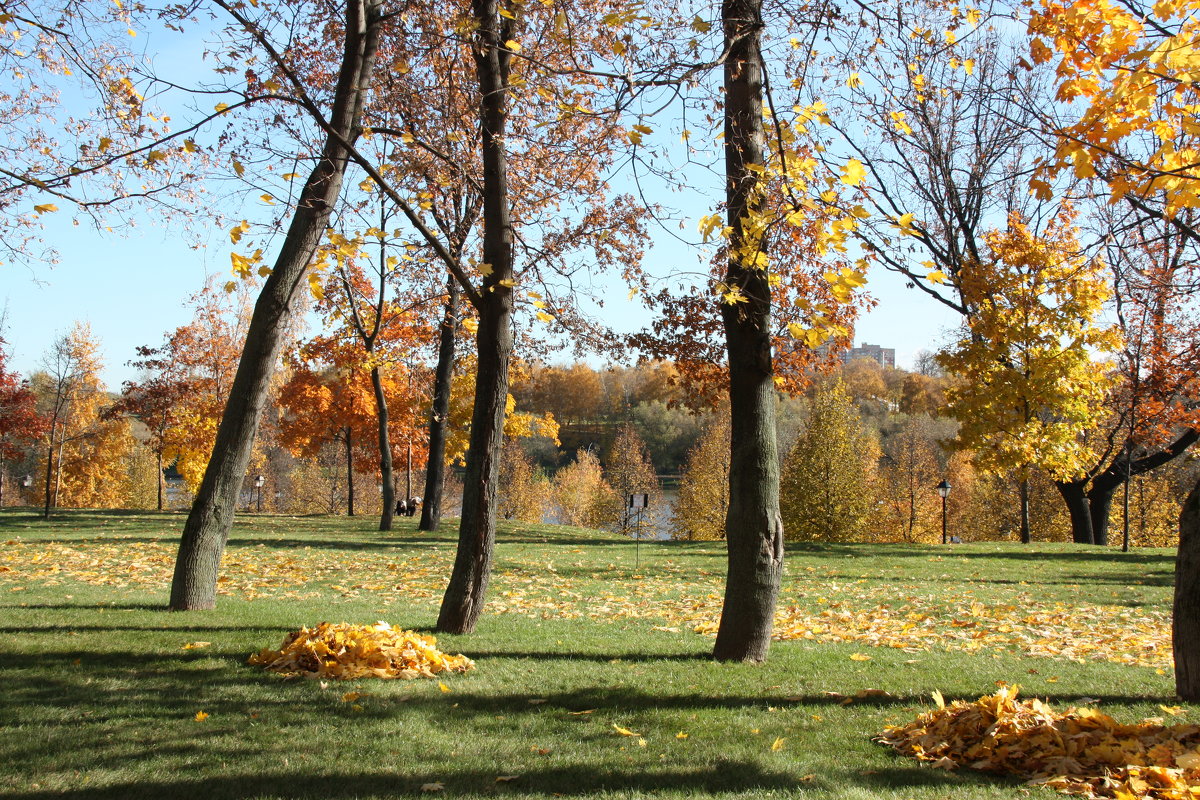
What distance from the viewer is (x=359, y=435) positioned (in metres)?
35.2

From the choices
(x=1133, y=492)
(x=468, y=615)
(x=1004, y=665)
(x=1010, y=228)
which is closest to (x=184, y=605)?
(x=468, y=615)

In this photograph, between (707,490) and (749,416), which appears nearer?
(749,416)

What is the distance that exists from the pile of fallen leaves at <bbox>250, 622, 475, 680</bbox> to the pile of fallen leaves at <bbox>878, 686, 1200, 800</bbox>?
3.23 metres

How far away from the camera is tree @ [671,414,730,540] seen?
53.5 meters

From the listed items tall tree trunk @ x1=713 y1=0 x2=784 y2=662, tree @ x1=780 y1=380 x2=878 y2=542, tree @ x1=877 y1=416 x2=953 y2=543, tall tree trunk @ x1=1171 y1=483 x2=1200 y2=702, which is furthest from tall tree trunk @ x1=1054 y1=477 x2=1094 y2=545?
tree @ x1=877 y1=416 x2=953 y2=543

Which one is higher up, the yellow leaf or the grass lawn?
the yellow leaf

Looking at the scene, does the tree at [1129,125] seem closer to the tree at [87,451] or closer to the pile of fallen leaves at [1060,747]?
the pile of fallen leaves at [1060,747]

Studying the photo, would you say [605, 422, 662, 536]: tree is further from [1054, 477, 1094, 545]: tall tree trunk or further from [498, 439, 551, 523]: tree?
[1054, 477, 1094, 545]: tall tree trunk

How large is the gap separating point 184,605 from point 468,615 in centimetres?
311

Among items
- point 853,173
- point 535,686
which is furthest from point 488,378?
point 853,173

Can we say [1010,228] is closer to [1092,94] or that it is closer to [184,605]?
[1092,94]

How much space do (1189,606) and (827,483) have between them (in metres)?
37.9

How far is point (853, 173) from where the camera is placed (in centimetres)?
562

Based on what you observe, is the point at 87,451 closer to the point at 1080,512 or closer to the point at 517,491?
the point at 517,491
